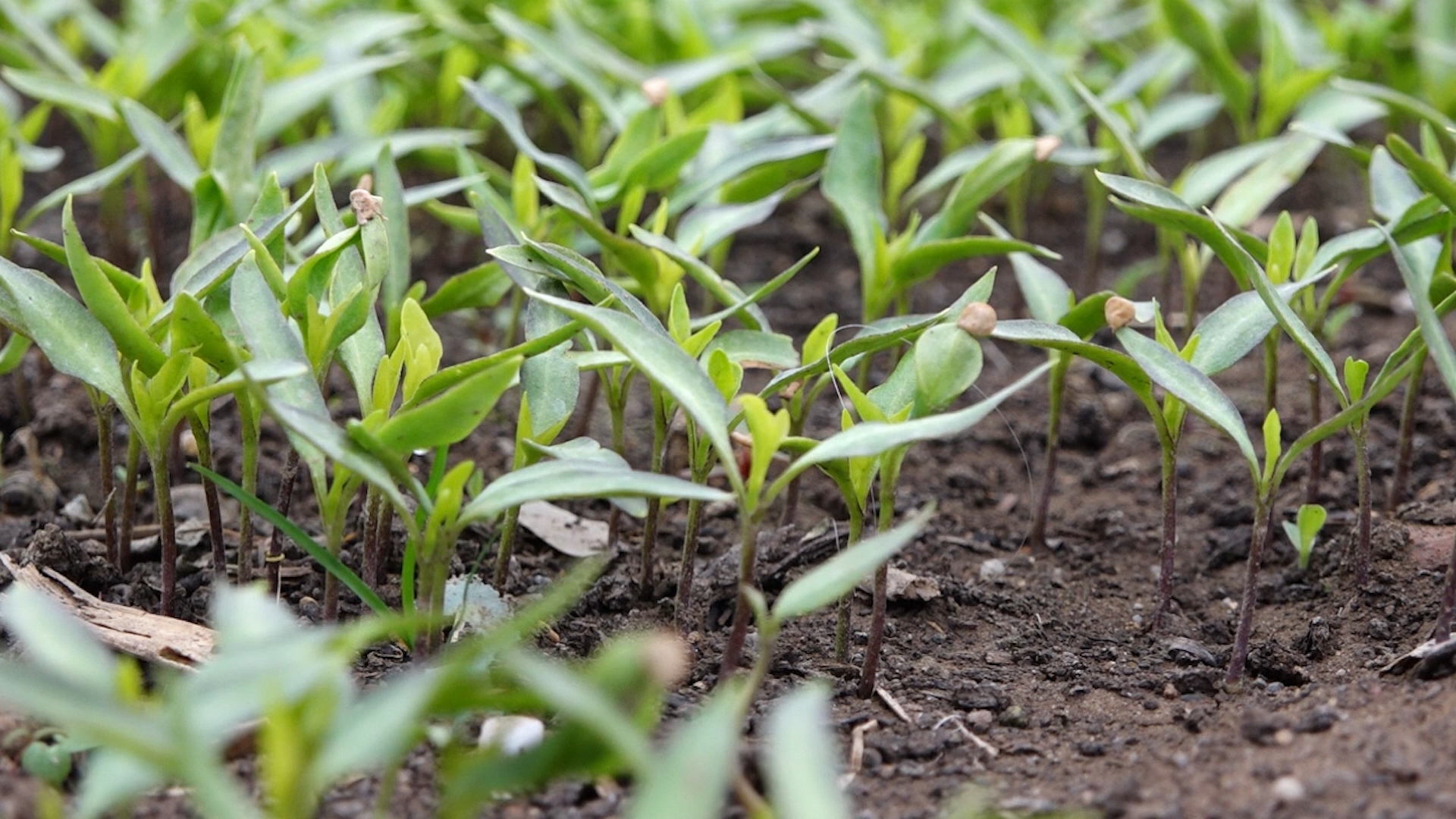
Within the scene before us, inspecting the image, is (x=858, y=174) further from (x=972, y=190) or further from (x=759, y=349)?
(x=759, y=349)

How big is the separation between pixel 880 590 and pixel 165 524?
0.81 m

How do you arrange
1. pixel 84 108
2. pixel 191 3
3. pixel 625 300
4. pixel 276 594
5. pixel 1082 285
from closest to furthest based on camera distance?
pixel 625 300, pixel 276 594, pixel 84 108, pixel 191 3, pixel 1082 285

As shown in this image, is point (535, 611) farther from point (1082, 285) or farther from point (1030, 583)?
point (1082, 285)

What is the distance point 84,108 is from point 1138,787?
6.51ft

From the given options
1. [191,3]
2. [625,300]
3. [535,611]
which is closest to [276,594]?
[625,300]

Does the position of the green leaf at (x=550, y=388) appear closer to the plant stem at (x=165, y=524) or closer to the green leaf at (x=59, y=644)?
the plant stem at (x=165, y=524)

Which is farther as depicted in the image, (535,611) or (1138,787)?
(1138,787)

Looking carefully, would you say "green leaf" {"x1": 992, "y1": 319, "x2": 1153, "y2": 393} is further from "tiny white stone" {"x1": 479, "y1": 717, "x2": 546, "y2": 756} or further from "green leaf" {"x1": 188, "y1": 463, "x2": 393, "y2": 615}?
"green leaf" {"x1": 188, "y1": 463, "x2": 393, "y2": 615}

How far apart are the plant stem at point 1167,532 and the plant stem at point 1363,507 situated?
8.2 inches

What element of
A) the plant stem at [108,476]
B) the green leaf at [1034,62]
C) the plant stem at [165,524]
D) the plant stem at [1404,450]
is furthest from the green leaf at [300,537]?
the green leaf at [1034,62]

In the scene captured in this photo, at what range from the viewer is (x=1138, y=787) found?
1.39m

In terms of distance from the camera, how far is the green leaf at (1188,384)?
155 cm

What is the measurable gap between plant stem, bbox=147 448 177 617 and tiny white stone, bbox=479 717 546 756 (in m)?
0.46

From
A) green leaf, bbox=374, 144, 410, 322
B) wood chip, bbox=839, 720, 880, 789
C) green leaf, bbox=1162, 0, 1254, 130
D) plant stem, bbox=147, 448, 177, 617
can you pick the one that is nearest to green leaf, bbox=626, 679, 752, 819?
wood chip, bbox=839, 720, 880, 789
